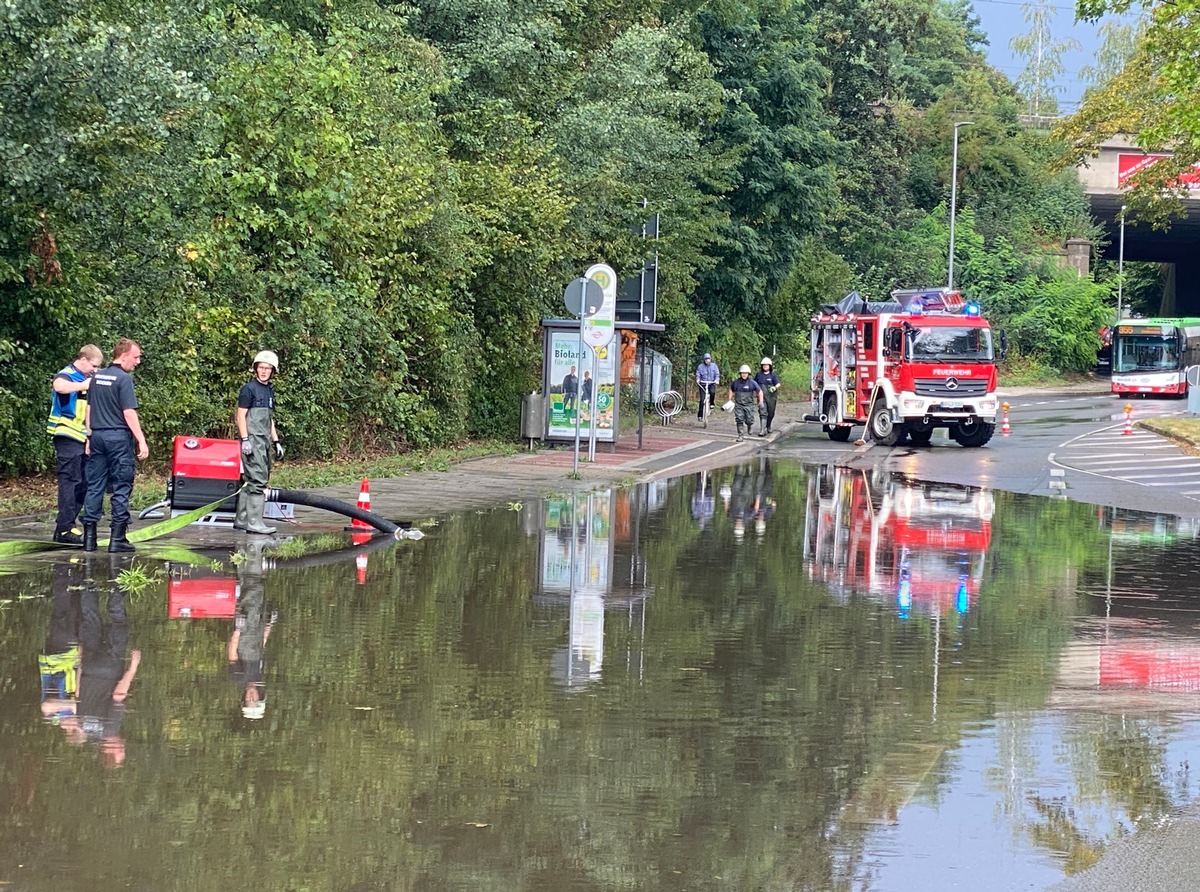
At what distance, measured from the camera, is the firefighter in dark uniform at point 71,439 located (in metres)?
13.5

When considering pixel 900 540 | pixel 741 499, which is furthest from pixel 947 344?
pixel 900 540

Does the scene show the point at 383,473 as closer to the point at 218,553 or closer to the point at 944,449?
the point at 218,553

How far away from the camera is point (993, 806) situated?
21.4 ft

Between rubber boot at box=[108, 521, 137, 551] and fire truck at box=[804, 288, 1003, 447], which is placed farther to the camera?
fire truck at box=[804, 288, 1003, 447]

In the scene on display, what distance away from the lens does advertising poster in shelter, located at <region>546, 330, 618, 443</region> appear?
27.8m

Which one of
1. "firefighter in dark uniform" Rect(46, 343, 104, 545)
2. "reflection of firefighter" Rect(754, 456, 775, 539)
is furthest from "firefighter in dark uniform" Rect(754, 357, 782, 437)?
"firefighter in dark uniform" Rect(46, 343, 104, 545)

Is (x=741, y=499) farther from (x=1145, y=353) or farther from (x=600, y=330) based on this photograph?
(x=1145, y=353)

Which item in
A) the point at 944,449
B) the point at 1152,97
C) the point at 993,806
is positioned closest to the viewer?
the point at 993,806

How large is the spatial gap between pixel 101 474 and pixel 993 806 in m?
8.74

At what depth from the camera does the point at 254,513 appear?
48.2ft

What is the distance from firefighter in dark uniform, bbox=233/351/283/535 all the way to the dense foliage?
2.51 metres

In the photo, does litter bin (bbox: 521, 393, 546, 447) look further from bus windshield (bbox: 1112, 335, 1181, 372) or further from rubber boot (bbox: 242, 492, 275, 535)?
bus windshield (bbox: 1112, 335, 1181, 372)

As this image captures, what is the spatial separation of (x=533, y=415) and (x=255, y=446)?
13.6 meters

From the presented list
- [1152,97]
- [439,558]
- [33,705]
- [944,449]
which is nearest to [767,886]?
[33,705]
